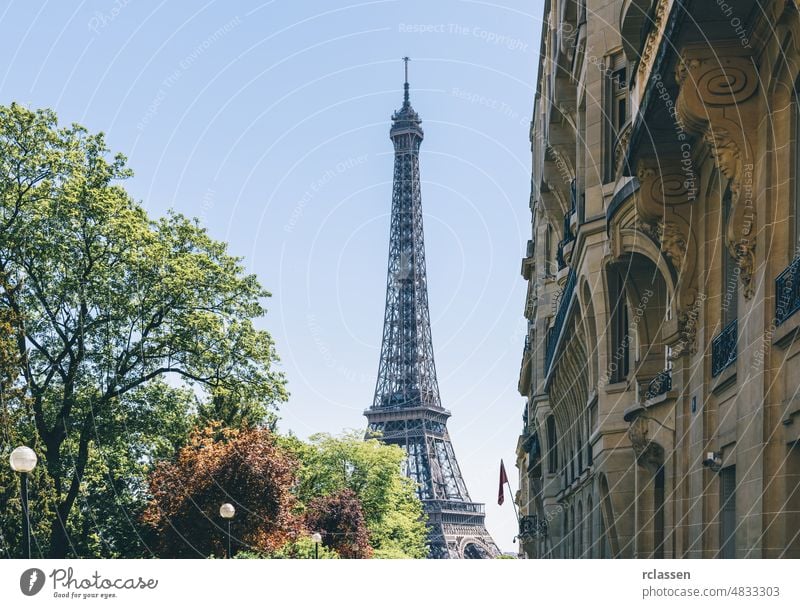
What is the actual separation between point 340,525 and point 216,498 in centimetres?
2573

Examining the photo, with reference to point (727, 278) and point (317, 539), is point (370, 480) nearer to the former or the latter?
point (317, 539)

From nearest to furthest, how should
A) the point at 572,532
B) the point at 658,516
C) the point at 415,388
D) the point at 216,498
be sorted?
the point at 658,516 → the point at 572,532 → the point at 216,498 → the point at 415,388

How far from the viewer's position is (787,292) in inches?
541

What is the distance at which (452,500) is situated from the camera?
146625mm

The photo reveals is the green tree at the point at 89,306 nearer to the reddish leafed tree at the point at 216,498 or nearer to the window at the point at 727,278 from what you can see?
the reddish leafed tree at the point at 216,498

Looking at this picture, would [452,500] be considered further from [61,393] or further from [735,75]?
[735,75]

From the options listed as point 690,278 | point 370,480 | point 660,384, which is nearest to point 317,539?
→ point 660,384

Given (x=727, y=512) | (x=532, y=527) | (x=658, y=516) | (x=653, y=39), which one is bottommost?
(x=727, y=512)

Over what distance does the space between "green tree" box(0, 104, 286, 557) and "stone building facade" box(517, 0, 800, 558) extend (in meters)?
18.0

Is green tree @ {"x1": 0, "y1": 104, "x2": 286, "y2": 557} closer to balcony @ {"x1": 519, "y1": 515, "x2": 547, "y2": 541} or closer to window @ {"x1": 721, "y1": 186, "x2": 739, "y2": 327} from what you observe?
balcony @ {"x1": 519, "y1": 515, "x2": 547, "y2": 541}

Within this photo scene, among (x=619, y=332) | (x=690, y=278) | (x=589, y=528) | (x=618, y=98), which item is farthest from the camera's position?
(x=589, y=528)

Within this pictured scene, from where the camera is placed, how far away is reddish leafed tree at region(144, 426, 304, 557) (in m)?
51.1

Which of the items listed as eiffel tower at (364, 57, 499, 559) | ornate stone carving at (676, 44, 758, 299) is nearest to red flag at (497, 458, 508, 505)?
ornate stone carving at (676, 44, 758, 299)

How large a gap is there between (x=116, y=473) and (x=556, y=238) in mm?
19443
